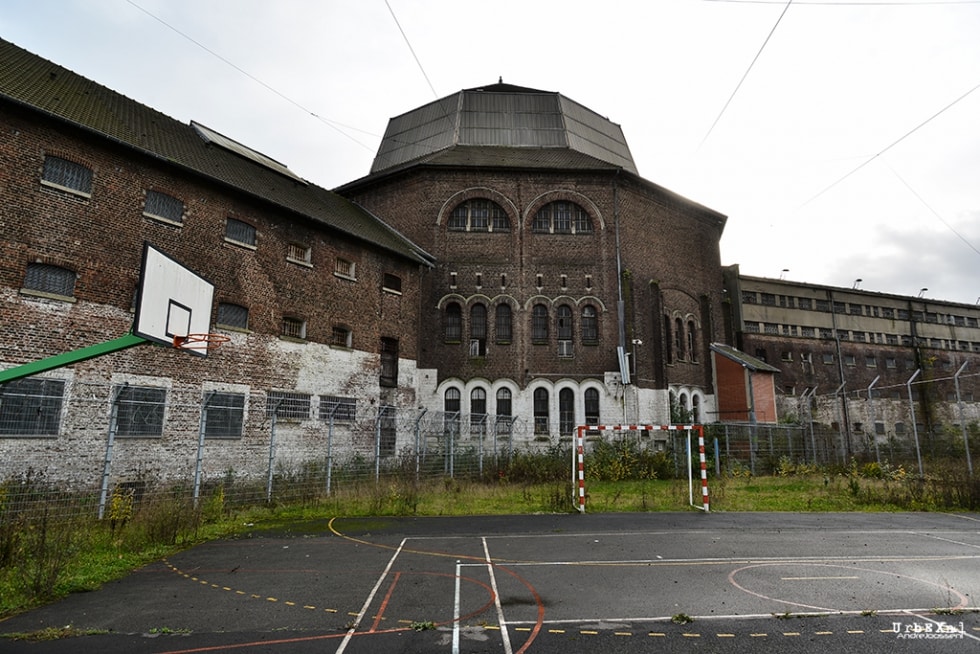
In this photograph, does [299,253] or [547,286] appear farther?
[547,286]

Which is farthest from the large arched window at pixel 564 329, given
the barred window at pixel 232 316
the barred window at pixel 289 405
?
the barred window at pixel 232 316

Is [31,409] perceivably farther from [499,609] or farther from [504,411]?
[504,411]

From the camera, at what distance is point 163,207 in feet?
53.0

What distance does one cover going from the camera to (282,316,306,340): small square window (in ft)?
62.9

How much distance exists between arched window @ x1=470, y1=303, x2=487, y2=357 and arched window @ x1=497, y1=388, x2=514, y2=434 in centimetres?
199

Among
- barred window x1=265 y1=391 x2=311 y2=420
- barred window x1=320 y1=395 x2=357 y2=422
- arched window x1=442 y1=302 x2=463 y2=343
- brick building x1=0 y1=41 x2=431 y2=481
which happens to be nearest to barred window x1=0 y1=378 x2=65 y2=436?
brick building x1=0 y1=41 x2=431 y2=481

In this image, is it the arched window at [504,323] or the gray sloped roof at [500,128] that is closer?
the arched window at [504,323]

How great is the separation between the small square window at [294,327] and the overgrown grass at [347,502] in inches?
194

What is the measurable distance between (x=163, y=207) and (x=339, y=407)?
342 inches

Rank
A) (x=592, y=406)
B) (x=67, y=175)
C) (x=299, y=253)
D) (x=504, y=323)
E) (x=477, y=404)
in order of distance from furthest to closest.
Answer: (x=504, y=323) → (x=592, y=406) → (x=477, y=404) → (x=299, y=253) → (x=67, y=175)

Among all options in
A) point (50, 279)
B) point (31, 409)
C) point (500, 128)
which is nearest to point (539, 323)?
point (500, 128)

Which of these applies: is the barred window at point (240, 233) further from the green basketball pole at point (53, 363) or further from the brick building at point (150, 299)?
the green basketball pole at point (53, 363)

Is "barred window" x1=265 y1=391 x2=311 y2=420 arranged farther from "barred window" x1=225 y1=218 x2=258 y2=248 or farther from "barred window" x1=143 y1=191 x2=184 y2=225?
"barred window" x1=143 y1=191 x2=184 y2=225

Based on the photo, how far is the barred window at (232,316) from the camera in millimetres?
17219
